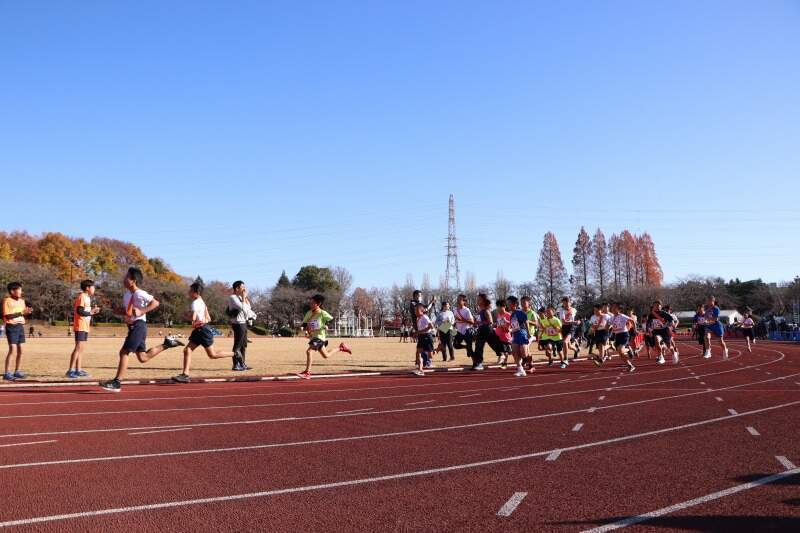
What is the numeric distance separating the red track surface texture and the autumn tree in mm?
87154

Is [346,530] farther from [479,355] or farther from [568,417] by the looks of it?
[479,355]

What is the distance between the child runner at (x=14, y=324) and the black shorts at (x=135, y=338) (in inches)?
121

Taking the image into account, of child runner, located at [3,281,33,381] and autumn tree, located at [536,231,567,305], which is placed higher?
autumn tree, located at [536,231,567,305]

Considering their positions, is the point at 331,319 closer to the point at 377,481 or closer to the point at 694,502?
the point at 377,481

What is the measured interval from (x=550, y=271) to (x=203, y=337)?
3492 inches

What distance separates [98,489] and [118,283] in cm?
9181

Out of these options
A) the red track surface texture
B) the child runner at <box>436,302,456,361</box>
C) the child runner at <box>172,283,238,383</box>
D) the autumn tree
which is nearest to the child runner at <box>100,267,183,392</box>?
the red track surface texture

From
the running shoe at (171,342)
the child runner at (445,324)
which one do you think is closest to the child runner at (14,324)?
the running shoe at (171,342)

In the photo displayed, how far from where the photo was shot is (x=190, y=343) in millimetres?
13797

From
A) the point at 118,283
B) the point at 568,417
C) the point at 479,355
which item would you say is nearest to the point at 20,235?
the point at 118,283

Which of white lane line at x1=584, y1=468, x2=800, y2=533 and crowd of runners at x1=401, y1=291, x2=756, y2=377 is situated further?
crowd of runners at x1=401, y1=291, x2=756, y2=377

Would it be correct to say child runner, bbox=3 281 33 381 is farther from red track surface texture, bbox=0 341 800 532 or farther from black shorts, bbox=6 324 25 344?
red track surface texture, bbox=0 341 800 532

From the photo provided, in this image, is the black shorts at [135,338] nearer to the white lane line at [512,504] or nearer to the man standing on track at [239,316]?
the man standing on track at [239,316]

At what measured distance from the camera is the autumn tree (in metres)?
97.7
